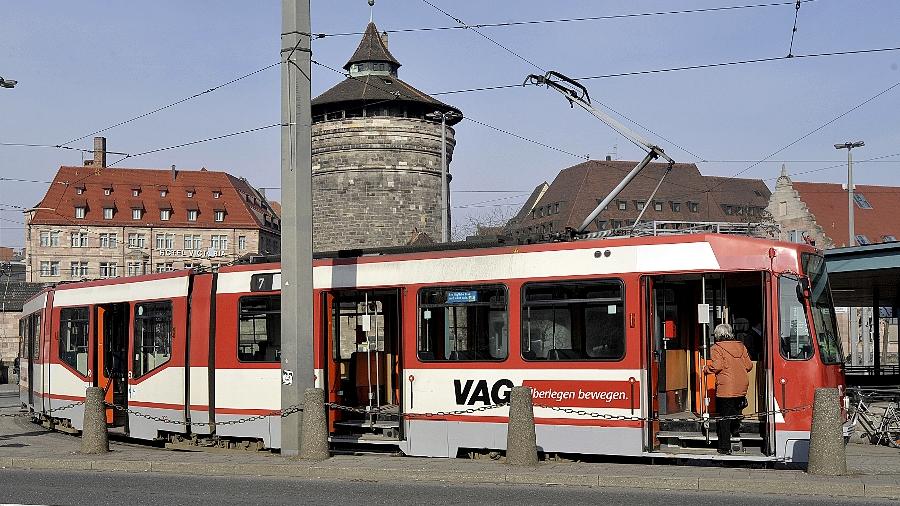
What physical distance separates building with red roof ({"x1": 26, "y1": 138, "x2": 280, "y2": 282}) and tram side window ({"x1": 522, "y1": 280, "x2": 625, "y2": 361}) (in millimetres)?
85516

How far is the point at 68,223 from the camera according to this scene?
9994 centimetres

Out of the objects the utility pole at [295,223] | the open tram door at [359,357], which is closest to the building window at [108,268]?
the open tram door at [359,357]

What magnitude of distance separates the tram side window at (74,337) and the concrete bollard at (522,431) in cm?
1146

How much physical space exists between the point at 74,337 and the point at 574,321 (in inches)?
484

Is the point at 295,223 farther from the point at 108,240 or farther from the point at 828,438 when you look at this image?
the point at 108,240

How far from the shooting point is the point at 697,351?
15.6 m

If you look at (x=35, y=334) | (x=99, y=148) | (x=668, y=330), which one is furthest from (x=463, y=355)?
(x=99, y=148)

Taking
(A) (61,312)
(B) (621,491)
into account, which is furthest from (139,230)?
(B) (621,491)

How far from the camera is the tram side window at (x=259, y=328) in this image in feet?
58.4

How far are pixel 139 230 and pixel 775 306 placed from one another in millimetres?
94990

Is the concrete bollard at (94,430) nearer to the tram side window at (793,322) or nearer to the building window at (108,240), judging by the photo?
the tram side window at (793,322)

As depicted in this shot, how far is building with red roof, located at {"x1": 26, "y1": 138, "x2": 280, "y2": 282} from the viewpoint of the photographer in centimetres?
10056

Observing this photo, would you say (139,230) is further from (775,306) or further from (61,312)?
(775,306)

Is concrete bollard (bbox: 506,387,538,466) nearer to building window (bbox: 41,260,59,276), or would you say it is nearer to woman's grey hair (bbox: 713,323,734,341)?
woman's grey hair (bbox: 713,323,734,341)
